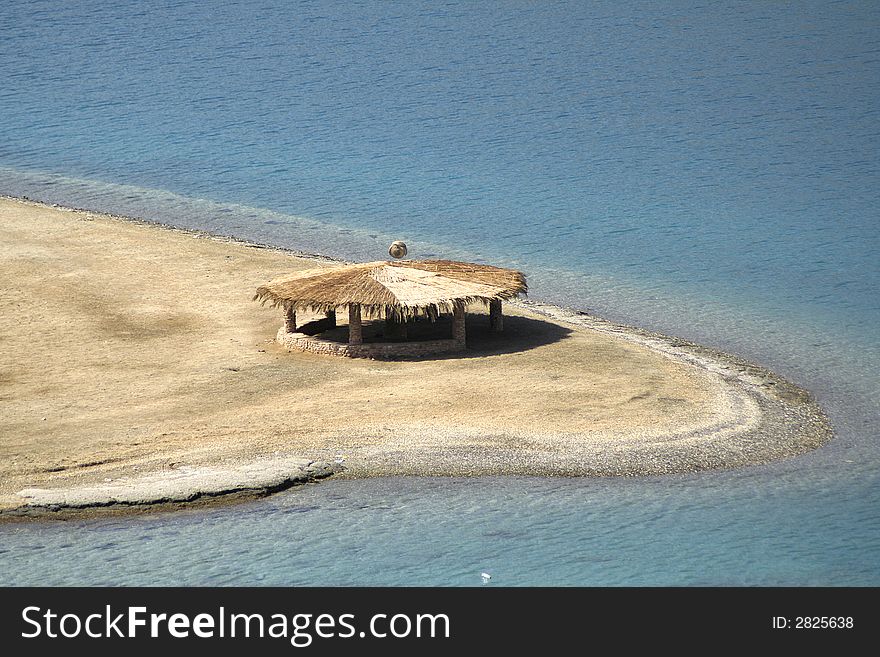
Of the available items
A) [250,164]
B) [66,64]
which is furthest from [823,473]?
[66,64]

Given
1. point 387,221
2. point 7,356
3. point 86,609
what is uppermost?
point 387,221

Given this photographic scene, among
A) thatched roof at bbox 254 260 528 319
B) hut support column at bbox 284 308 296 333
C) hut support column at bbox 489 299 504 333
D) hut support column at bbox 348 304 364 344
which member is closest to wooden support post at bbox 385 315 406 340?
thatched roof at bbox 254 260 528 319

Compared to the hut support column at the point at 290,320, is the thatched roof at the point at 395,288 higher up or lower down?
higher up

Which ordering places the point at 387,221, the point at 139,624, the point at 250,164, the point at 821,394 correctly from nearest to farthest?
the point at 139,624 < the point at 821,394 < the point at 387,221 < the point at 250,164

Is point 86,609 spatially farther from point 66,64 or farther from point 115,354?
point 66,64

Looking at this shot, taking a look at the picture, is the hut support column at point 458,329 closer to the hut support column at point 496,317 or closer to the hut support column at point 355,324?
the hut support column at point 496,317

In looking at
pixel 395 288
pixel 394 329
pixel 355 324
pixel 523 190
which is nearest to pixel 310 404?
pixel 355 324

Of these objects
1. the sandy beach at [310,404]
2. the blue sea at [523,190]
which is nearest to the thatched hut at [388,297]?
the sandy beach at [310,404]
